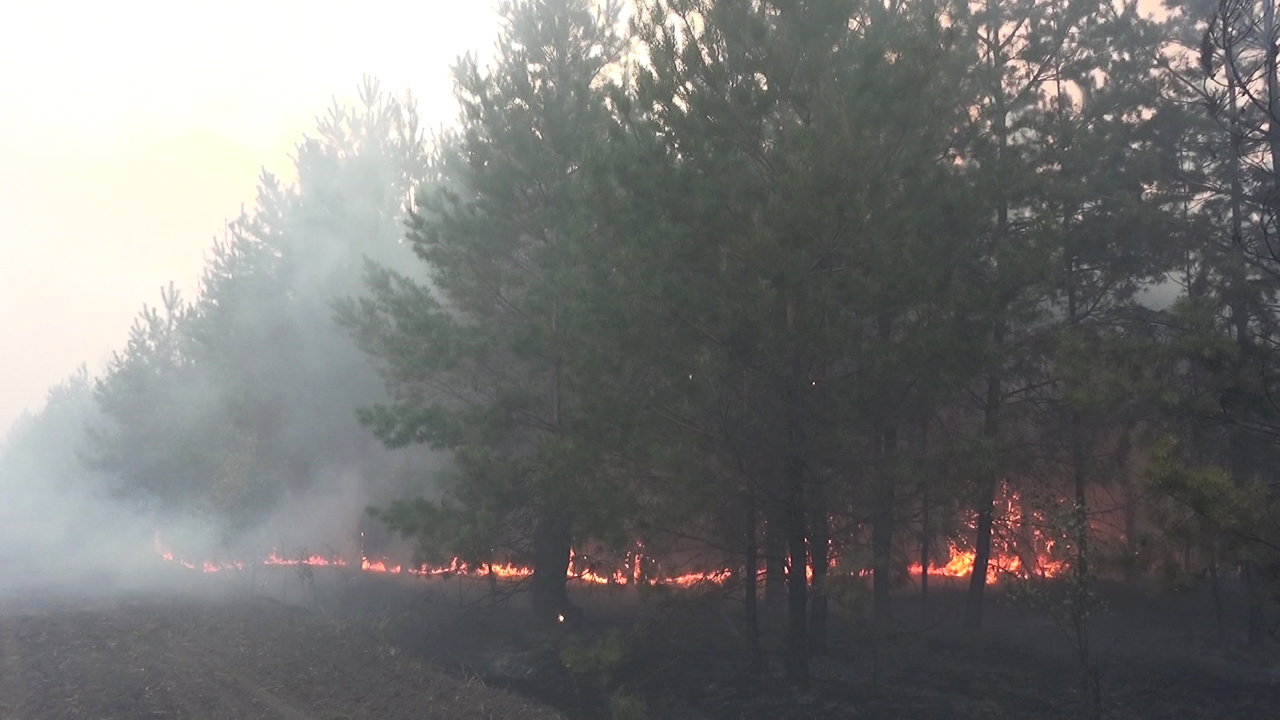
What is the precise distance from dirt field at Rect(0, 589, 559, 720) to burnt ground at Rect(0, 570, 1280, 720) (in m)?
0.05

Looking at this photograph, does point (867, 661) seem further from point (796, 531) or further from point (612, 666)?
point (612, 666)

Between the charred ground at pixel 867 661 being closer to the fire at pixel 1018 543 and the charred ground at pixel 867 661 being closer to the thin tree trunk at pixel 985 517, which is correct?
the thin tree trunk at pixel 985 517

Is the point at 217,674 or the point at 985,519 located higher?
the point at 985,519

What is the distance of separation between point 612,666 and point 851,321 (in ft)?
18.3

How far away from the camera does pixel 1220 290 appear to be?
A: 43.1 feet

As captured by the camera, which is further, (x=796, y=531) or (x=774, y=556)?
(x=774, y=556)

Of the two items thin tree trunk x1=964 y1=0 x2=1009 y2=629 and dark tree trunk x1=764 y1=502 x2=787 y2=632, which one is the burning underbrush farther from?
dark tree trunk x1=764 y1=502 x2=787 y2=632

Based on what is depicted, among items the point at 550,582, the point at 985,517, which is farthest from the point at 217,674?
the point at 985,517

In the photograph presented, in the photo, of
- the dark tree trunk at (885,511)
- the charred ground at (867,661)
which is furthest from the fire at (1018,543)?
the dark tree trunk at (885,511)

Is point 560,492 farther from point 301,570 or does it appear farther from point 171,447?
point 171,447

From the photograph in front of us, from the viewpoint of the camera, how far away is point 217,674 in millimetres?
13117

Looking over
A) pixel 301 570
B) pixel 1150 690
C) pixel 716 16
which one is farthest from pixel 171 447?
pixel 1150 690

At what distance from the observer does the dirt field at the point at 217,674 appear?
11312mm

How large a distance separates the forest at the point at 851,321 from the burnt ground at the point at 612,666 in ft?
1.05
